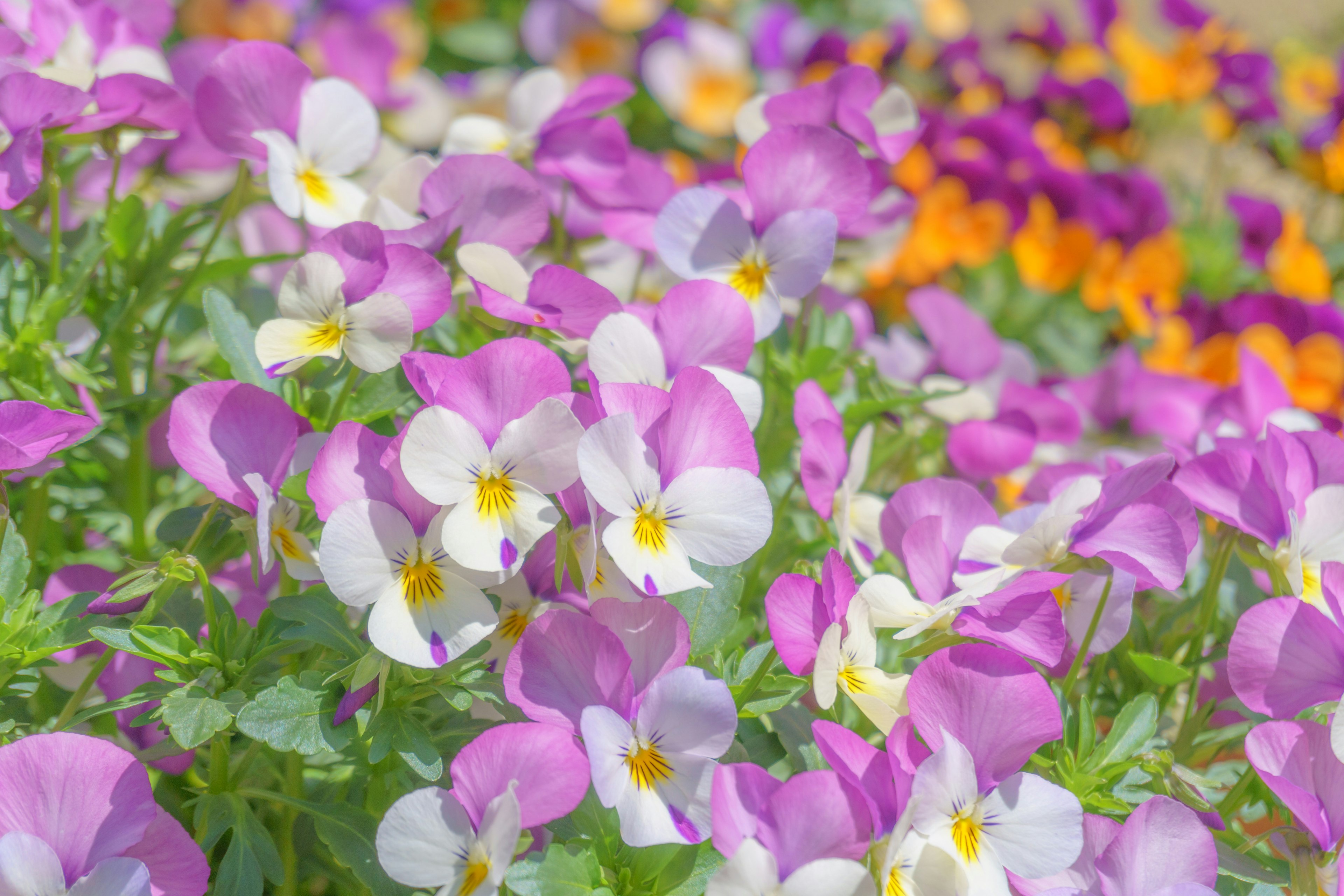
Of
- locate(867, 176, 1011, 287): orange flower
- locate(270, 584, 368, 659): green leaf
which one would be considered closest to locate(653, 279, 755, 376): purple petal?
locate(270, 584, 368, 659): green leaf

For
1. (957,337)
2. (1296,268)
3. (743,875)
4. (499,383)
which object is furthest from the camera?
(1296,268)

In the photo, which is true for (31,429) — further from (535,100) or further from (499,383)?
(535,100)

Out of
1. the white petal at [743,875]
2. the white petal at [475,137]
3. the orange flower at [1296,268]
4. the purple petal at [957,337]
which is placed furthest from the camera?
the orange flower at [1296,268]

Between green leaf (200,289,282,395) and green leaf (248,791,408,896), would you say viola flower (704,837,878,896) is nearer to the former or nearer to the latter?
green leaf (248,791,408,896)

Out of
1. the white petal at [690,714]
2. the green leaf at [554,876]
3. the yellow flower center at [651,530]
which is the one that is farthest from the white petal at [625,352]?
the green leaf at [554,876]

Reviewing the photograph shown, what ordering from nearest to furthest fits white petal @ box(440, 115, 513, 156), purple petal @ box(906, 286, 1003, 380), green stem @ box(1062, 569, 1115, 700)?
1. green stem @ box(1062, 569, 1115, 700)
2. white petal @ box(440, 115, 513, 156)
3. purple petal @ box(906, 286, 1003, 380)

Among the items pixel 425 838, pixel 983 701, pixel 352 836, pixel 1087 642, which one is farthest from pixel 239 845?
pixel 1087 642

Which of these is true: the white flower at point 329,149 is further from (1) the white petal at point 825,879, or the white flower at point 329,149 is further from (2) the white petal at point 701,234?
(1) the white petal at point 825,879
